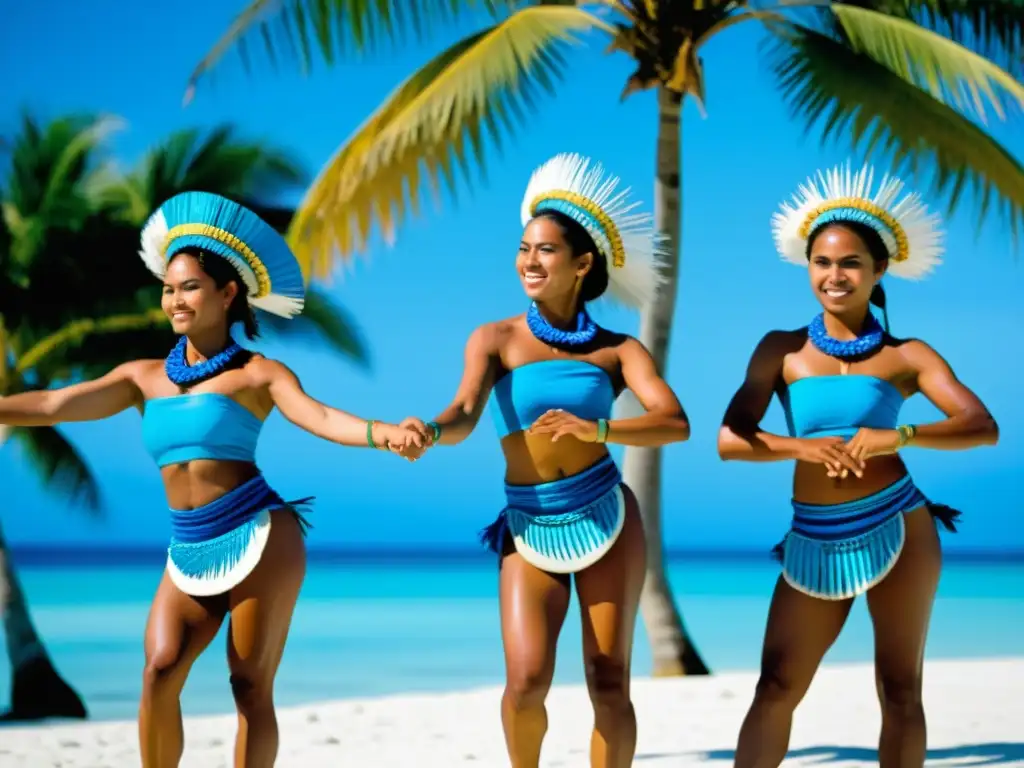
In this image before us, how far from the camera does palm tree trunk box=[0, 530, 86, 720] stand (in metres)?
12.0

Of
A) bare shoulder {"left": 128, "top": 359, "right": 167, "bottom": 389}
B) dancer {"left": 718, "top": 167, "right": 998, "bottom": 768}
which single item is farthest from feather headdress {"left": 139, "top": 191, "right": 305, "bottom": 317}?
dancer {"left": 718, "top": 167, "right": 998, "bottom": 768}

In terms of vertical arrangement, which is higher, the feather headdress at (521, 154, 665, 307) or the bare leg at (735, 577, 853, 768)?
the feather headdress at (521, 154, 665, 307)

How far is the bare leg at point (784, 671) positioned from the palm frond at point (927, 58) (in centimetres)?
490

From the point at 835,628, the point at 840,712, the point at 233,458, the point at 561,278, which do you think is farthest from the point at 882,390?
the point at 840,712

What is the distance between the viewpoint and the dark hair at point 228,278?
16.0ft

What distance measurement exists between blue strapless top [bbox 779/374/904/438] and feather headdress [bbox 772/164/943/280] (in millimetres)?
433

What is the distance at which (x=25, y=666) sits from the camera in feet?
39.7

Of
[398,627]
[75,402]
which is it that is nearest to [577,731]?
[75,402]

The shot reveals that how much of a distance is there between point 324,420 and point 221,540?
472 millimetres

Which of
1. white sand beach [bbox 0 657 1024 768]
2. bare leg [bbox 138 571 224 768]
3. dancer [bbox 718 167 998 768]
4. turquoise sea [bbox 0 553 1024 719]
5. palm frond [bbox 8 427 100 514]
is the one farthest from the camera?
turquoise sea [bbox 0 553 1024 719]

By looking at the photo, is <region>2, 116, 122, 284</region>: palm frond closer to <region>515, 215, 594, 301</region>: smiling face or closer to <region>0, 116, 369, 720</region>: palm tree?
<region>0, 116, 369, 720</region>: palm tree

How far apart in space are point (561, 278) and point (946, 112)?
201 inches

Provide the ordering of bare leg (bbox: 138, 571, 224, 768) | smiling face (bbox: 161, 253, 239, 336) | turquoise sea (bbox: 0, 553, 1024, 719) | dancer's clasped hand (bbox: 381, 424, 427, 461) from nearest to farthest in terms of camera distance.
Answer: dancer's clasped hand (bbox: 381, 424, 427, 461) → bare leg (bbox: 138, 571, 224, 768) → smiling face (bbox: 161, 253, 239, 336) → turquoise sea (bbox: 0, 553, 1024, 719)

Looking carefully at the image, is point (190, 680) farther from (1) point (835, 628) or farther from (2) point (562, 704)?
(1) point (835, 628)
